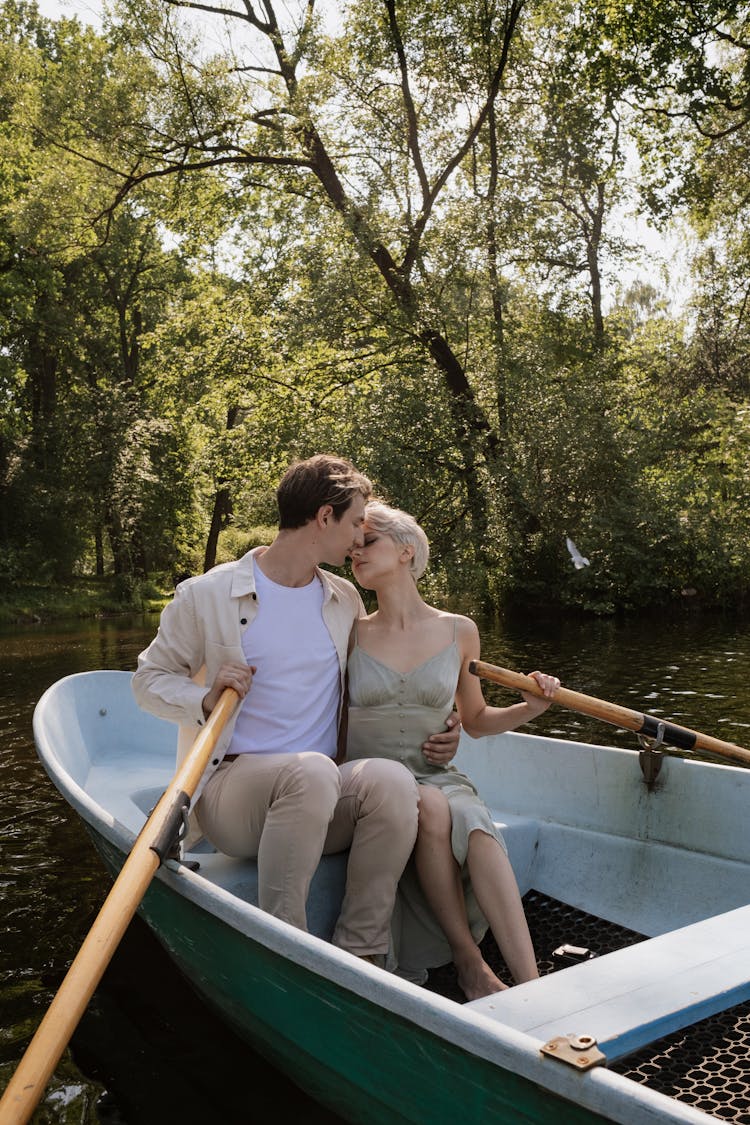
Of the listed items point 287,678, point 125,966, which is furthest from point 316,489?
point 125,966

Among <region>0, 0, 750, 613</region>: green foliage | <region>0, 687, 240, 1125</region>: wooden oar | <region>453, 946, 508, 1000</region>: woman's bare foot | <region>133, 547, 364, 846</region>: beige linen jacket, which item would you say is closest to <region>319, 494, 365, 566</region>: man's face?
<region>133, 547, 364, 846</region>: beige linen jacket

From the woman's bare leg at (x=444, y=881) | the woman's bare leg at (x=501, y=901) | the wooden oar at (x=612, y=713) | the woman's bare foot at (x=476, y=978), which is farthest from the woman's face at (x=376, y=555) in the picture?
the woman's bare foot at (x=476, y=978)

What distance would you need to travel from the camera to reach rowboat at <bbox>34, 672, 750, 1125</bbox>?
1.82m

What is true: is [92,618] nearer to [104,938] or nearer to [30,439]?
[30,439]

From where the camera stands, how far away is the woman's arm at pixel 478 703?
309 cm

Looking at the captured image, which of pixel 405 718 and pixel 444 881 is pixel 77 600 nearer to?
pixel 405 718

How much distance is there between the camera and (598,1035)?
1.92 m

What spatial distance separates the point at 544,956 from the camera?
3.23 metres

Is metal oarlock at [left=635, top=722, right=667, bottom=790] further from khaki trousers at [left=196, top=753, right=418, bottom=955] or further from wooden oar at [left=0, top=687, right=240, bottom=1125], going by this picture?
wooden oar at [left=0, top=687, right=240, bottom=1125]

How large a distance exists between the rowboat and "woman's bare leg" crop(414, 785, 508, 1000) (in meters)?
0.32

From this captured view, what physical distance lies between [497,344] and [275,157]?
13.3 feet

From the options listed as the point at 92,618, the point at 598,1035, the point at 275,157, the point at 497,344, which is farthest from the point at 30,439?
the point at 598,1035

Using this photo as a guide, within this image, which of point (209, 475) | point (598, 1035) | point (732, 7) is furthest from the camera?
point (209, 475)

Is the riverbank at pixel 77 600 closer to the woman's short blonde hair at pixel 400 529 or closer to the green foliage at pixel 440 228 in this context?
the green foliage at pixel 440 228
